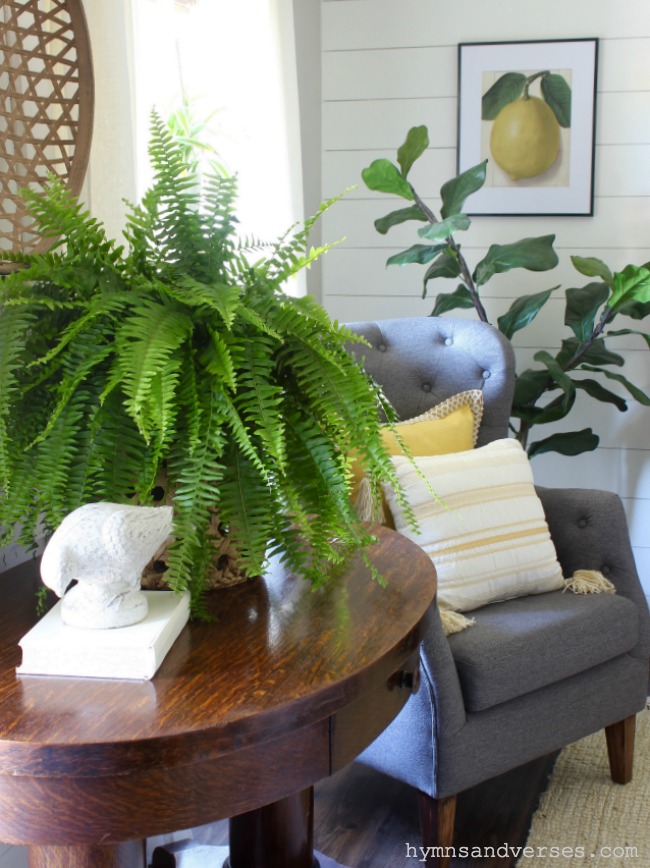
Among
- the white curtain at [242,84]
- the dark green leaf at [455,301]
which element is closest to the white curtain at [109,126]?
the white curtain at [242,84]

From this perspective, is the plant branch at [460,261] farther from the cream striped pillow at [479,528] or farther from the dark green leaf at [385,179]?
the cream striped pillow at [479,528]

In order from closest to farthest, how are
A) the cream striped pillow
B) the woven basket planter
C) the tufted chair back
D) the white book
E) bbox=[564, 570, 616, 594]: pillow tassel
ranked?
the white book < the woven basket planter < the cream striped pillow < bbox=[564, 570, 616, 594]: pillow tassel < the tufted chair back

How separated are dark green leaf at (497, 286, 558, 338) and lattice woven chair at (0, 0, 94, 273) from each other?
55.6 inches

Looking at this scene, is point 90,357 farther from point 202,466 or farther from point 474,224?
point 474,224

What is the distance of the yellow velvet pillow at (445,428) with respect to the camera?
200cm

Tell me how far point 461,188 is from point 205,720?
193cm

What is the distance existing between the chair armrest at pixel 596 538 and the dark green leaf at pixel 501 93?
136 centimetres

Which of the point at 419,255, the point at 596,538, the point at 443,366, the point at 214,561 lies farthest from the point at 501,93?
the point at 214,561

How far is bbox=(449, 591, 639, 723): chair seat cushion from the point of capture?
162cm

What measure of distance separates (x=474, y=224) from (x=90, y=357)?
7.19ft

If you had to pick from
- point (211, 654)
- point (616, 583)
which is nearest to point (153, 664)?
point (211, 654)

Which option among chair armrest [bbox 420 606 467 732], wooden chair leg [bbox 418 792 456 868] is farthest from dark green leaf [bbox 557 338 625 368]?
wooden chair leg [bbox 418 792 456 868]

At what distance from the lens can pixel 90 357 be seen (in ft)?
2.96

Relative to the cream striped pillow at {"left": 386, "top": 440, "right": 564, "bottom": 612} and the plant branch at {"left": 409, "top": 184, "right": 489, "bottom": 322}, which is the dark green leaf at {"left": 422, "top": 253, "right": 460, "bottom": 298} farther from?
the cream striped pillow at {"left": 386, "top": 440, "right": 564, "bottom": 612}
